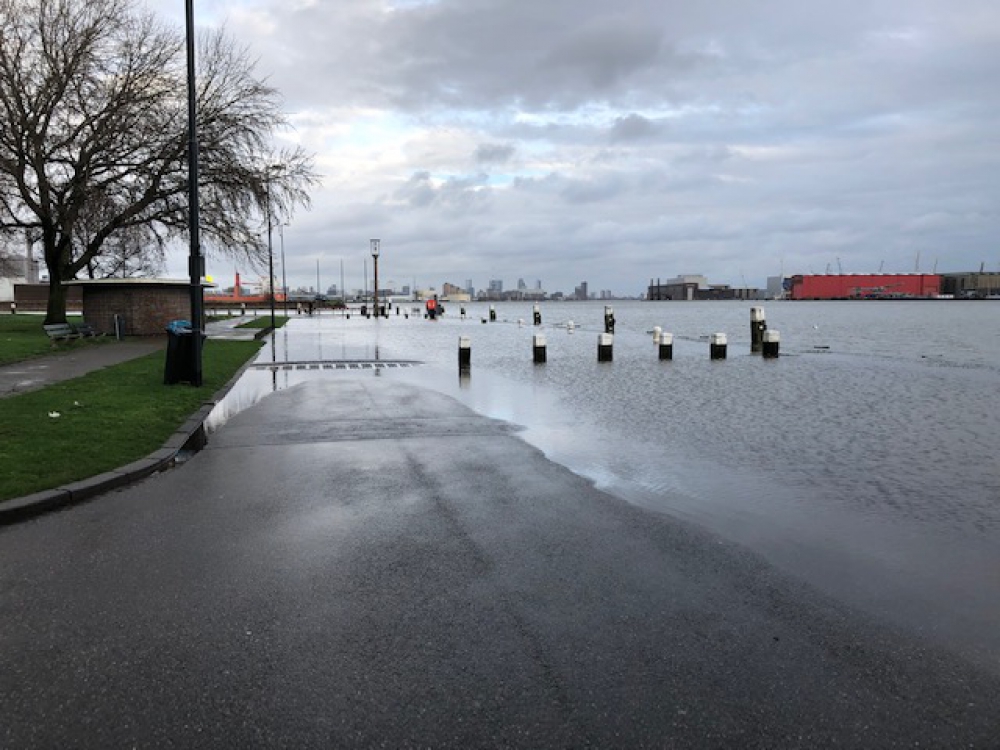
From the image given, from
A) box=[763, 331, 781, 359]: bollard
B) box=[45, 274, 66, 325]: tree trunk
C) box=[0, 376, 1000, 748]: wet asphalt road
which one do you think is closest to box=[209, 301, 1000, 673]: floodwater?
box=[0, 376, 1000, 748]: wet asphalt road

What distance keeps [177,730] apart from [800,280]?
652 ft

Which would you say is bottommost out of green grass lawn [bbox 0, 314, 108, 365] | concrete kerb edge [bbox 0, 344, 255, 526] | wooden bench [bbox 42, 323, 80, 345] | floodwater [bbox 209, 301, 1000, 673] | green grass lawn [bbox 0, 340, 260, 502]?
floodwater [bbox 209, 301, 1000, 673]

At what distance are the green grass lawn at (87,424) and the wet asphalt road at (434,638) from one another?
94 cm

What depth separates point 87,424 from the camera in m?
9.02

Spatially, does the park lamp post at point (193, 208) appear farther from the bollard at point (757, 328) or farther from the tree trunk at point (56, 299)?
the bollard at point (757, 328)

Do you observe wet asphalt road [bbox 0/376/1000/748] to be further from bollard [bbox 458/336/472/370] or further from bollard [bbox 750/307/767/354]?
bollard [bbox 750/307/767/354]

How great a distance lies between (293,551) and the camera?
495 cm

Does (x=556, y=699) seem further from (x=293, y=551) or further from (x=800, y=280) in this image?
(x=800, y=280)

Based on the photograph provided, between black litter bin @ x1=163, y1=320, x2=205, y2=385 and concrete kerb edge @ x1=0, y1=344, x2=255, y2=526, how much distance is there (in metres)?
4.04

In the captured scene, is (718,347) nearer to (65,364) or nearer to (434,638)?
(65,364)

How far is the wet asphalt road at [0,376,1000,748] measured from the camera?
2.94 meters

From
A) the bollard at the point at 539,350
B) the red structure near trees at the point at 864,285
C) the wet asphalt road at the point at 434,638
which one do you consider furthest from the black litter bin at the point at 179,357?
the red structure near trees at the point at 864,285

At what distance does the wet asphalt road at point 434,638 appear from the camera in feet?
9.64

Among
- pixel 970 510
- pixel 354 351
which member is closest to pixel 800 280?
pixel 354 351
